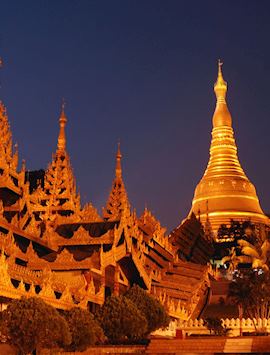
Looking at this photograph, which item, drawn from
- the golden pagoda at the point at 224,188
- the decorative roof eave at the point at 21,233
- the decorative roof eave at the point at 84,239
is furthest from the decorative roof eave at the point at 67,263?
the golden pagoda at the point at 224,188

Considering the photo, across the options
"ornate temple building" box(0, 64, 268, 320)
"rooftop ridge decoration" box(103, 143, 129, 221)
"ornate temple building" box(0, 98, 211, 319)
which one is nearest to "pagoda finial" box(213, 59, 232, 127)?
"ornate temple building" box(0, 64, 268, 320)

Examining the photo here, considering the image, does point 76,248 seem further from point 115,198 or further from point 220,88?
point 220,88

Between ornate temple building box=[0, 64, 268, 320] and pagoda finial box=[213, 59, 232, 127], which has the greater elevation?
pagoda finial box=[213, 59, 232, 127]

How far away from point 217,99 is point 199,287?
4241 centimetres

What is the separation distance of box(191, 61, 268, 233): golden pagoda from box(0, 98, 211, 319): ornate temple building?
1081 inches

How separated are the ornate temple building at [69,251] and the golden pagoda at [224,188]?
2747cm

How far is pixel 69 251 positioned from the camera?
82.2ft

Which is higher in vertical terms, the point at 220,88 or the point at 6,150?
the point at 220,88

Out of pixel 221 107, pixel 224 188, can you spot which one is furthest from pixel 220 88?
pixel 224 188

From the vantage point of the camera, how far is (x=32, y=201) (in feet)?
107

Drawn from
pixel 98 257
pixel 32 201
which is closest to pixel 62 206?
pixel 32 201

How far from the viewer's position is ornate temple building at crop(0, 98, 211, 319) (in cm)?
1964

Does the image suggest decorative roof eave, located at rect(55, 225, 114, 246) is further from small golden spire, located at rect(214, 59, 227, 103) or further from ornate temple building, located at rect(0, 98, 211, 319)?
small golden spire, located at rect(214, 59, 227, 103)

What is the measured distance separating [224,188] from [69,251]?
43.9 m
